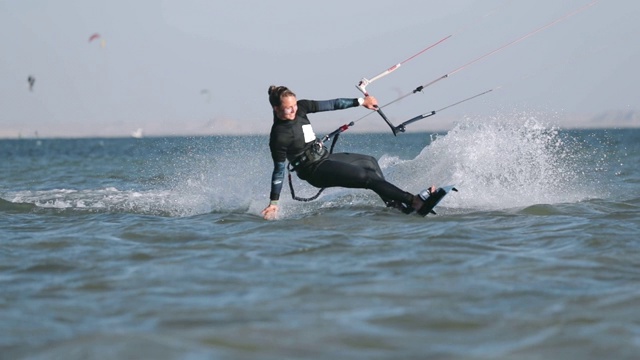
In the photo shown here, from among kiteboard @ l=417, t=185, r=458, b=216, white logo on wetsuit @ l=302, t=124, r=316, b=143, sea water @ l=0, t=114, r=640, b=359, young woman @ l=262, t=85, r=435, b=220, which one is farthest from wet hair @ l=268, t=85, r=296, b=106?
kiteboard @ l=417, t=185, r=458, b=216

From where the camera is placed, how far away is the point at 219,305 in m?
5.38

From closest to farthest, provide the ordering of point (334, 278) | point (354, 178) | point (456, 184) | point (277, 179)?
point (334, 278), point (277, 179), point (354, 178), point (456, 184)

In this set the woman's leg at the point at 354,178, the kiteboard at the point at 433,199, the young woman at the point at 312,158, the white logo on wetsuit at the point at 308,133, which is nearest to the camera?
the kiteboard at the point at 433,199

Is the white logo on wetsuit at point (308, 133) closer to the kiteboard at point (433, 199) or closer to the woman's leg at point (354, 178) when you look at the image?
the woman's leg at point (354, 178)

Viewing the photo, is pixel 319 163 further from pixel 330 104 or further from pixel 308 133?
pixel 330 104

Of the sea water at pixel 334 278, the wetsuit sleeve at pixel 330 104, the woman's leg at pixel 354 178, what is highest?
the wetsuit sleeve at pixel 330 104

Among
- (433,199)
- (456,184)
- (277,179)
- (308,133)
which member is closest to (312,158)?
(308,133)

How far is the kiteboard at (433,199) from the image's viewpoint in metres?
9.46

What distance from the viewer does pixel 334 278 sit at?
6.12 meters

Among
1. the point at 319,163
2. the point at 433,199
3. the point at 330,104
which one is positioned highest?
the point at 330,104

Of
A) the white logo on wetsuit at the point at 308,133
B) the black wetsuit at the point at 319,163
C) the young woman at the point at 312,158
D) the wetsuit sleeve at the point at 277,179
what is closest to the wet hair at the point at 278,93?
the young woman at the point at 312,158

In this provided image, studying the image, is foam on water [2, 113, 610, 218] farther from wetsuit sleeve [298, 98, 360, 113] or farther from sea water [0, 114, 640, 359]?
wetsuit sleeve [298, 98, 360, 113]

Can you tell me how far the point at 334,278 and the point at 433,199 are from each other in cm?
362

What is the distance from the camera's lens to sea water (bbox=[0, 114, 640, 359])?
4555 mm
